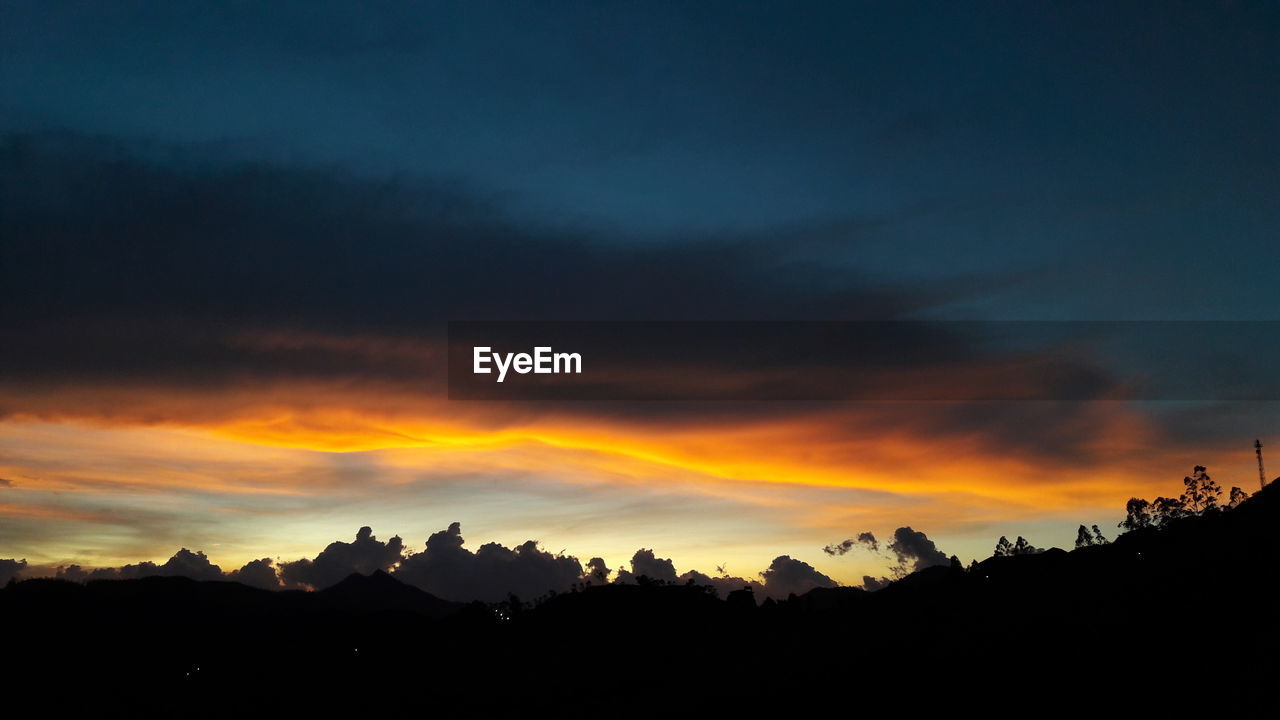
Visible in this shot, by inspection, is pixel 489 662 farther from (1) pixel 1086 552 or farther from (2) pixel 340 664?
(1) pixel 1086 552

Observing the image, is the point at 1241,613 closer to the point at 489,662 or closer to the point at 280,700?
the point at 489,662

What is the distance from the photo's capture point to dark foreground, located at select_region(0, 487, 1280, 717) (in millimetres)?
84513

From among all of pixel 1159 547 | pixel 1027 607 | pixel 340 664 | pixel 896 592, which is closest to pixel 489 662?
pixel 340 664

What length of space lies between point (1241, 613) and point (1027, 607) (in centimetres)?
3254

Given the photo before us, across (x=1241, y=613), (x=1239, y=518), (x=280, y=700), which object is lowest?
(x=280, y=700)

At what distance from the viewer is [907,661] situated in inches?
4247

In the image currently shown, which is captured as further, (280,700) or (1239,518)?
(280,700)

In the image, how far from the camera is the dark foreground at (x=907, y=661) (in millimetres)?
84513

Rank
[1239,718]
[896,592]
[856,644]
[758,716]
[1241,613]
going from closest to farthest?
1. [1239,718]
2. [1241,613]
3. [758,716]
4. [856,644]
5. [896,592]

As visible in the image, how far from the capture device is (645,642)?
198 metres

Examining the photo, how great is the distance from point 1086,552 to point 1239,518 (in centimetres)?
4390

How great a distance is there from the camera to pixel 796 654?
131m

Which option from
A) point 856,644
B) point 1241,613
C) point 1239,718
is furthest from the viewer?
point 856,644

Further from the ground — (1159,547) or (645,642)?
(1159,547)
